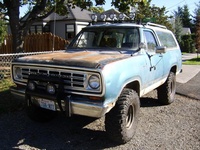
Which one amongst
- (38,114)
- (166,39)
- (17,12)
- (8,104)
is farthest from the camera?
(17,12)

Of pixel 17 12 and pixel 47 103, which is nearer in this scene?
pixel 47 103

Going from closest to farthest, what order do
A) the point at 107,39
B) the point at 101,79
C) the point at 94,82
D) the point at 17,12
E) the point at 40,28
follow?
1. the point at 101,79
2. the point at 94,82
3. the point at 107,39
4. the point at 17,12
5. the point at 40,28

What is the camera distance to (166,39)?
650 centimetres

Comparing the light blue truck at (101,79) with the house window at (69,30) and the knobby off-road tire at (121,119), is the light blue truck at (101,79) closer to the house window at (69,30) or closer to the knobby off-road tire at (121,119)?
the knobby off-road tire at (121,119)

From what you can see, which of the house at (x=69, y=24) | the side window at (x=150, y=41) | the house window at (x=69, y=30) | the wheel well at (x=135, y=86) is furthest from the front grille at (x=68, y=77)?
the house window at (x=69, y=30)

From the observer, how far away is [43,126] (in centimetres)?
487

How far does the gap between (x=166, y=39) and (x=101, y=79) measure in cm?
352

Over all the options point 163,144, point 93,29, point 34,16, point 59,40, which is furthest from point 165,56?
point 59,40

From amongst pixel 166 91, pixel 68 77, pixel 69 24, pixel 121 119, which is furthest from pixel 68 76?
pixel 69 24

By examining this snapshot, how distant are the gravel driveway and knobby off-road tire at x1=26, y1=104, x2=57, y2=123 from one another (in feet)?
0.36

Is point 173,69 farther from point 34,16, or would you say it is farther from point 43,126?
point 34,16

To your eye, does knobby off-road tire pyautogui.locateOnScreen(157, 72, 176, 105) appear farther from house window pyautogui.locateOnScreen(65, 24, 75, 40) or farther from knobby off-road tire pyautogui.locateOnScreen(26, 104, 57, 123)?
house window pyautogui.locateOnScreen(65, 24, 75, 40)

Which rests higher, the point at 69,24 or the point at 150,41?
the point at 69,24

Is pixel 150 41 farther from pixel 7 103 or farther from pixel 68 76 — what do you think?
pixel 7 103
